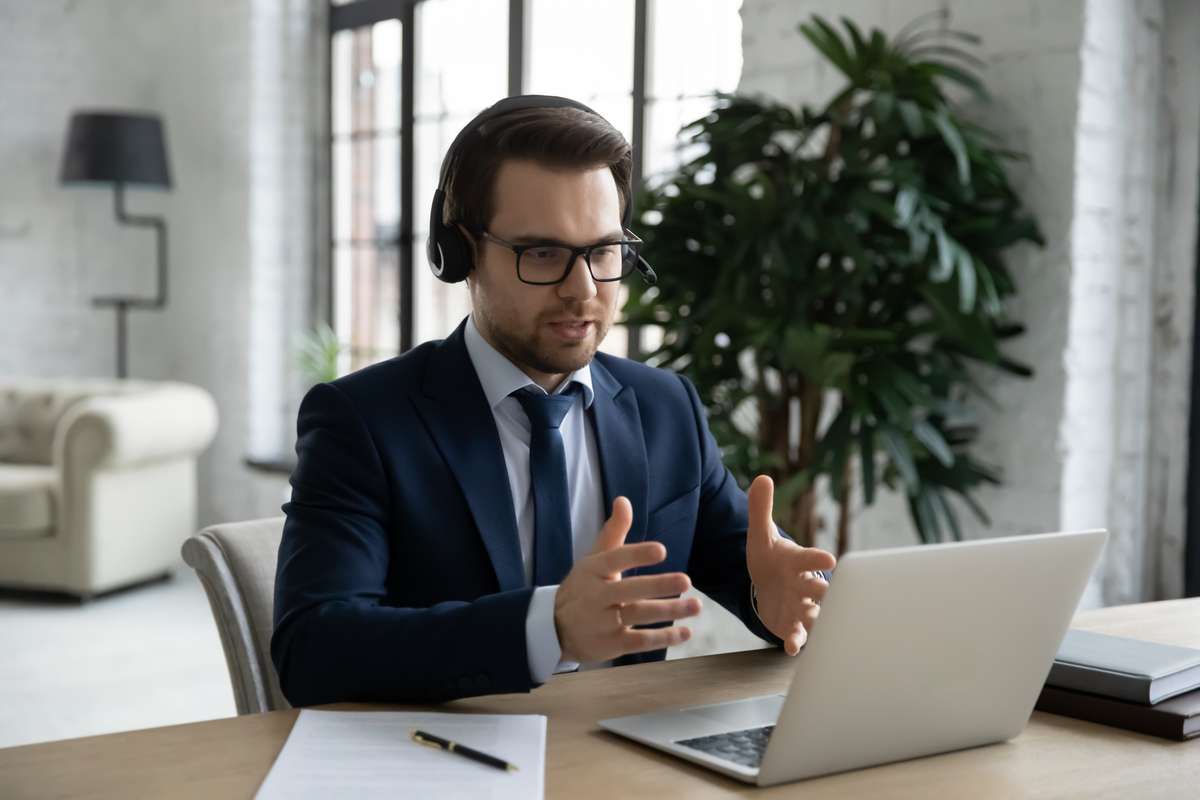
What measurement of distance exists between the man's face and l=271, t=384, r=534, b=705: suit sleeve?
0.74 feet

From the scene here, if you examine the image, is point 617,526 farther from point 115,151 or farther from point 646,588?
point 115,151

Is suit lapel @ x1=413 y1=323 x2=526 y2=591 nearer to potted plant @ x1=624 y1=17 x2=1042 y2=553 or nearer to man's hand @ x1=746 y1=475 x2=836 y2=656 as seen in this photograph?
man's hand @ x1=746 y1=475 x2=836 y2=656

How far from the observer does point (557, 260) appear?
1.49m

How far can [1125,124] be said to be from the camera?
9.62 feet

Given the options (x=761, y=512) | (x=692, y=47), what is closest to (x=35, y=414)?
(x=692, y=47)

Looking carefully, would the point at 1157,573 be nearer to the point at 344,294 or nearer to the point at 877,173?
the point at 877,173

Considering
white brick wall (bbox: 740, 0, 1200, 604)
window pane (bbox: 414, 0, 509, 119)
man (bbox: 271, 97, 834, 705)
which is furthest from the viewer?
window pane (bbox: 414, 0, 509, 119)

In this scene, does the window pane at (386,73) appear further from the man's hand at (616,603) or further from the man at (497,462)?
the man's hand at (616,603)

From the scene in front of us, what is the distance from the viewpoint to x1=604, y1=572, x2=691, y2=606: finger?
3.45 feet

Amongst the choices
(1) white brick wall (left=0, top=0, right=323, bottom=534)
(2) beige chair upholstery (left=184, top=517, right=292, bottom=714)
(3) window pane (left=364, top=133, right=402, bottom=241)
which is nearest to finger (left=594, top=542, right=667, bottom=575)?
(2) beige chair upholstery (left=184, top=517, right=292, bottom=714)

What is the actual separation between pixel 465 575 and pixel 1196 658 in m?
0.78

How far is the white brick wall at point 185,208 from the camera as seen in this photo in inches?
223

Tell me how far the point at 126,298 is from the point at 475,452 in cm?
514

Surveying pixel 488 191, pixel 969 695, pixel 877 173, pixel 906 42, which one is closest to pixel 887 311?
pixel 877 173
